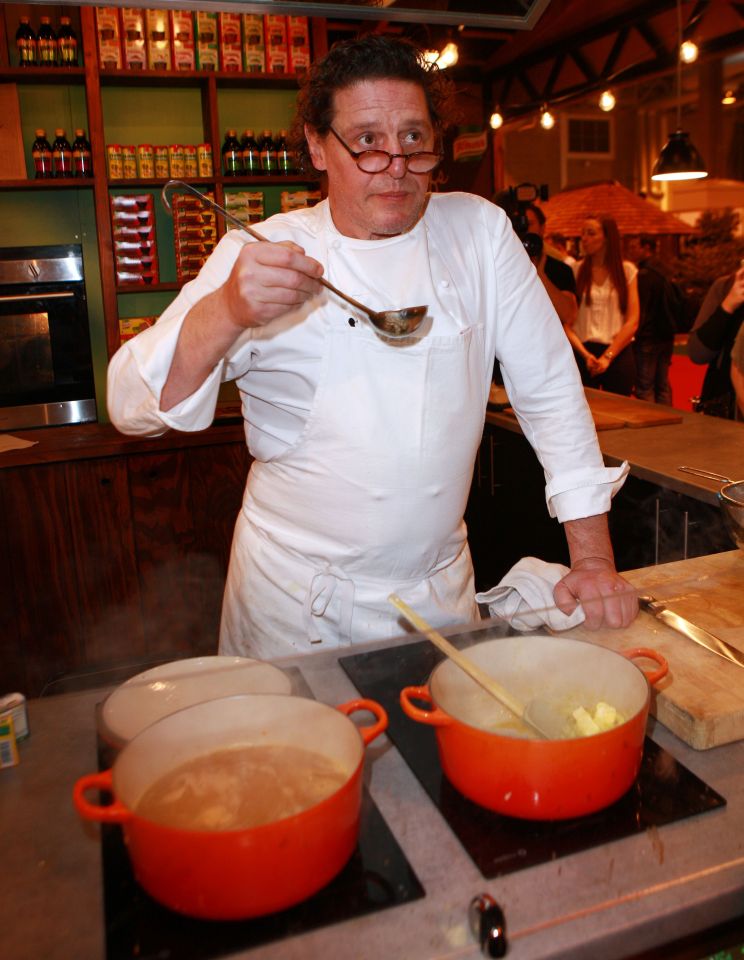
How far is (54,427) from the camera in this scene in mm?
3613

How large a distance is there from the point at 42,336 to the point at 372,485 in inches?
103

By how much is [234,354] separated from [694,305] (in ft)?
18.3

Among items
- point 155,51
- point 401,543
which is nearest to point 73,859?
point 401,543

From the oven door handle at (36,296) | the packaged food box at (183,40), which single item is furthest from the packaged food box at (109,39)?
the oven door handle at (36,296)

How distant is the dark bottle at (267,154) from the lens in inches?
147

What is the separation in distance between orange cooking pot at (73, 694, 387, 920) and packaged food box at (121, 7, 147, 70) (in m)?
3.47

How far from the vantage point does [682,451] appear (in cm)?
260

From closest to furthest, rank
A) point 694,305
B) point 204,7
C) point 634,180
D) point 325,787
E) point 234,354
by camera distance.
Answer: point 325,787, point 204,7, point 234,354, point 694,305, point 634,180

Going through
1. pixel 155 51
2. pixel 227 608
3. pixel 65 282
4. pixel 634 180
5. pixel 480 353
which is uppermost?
pixel 634 180

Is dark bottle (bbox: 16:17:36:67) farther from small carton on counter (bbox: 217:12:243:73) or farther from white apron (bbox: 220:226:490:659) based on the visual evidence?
white apron (bbox: 220:226:490:659)

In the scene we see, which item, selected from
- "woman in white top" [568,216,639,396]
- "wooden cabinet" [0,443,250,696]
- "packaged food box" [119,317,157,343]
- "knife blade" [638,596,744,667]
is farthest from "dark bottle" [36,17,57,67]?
"knife blade" [638,596,744,667]

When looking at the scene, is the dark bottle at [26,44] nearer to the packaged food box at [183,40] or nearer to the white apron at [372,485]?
the packaged food box at [183,40]

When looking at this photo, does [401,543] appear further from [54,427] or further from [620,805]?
[54,427]

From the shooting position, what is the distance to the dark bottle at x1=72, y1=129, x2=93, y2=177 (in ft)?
11.4
